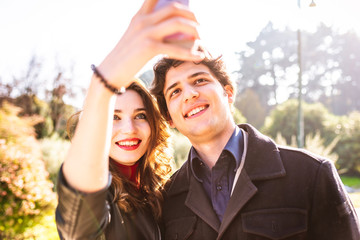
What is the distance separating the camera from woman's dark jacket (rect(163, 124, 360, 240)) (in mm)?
1796

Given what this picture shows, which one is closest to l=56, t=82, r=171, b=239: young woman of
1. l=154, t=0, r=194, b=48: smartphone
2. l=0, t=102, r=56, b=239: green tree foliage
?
l=154, t=0, r=194, b=48: smartphone

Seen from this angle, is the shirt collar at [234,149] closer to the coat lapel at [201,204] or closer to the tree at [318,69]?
the coat lapel at [201,204]

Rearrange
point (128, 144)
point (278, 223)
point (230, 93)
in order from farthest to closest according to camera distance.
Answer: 1. point (230, 93)
2. point (128, 144)
3. point (278, 223)

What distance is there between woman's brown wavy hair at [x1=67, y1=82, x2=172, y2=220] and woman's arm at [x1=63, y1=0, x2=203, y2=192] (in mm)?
950

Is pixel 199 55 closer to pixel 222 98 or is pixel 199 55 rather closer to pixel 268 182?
pixel 268 182

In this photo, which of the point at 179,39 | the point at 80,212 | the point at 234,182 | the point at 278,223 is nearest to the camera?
the point at 179,39

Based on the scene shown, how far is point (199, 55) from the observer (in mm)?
922

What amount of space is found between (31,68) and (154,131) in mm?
23622

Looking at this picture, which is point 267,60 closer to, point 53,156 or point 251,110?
point 251,110

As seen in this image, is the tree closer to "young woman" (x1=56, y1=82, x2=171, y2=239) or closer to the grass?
the grass

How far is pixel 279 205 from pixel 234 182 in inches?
13.2

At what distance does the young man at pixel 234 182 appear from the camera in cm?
181

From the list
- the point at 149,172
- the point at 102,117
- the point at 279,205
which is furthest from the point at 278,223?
the point at 102,117

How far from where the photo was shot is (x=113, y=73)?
3.17 feet
